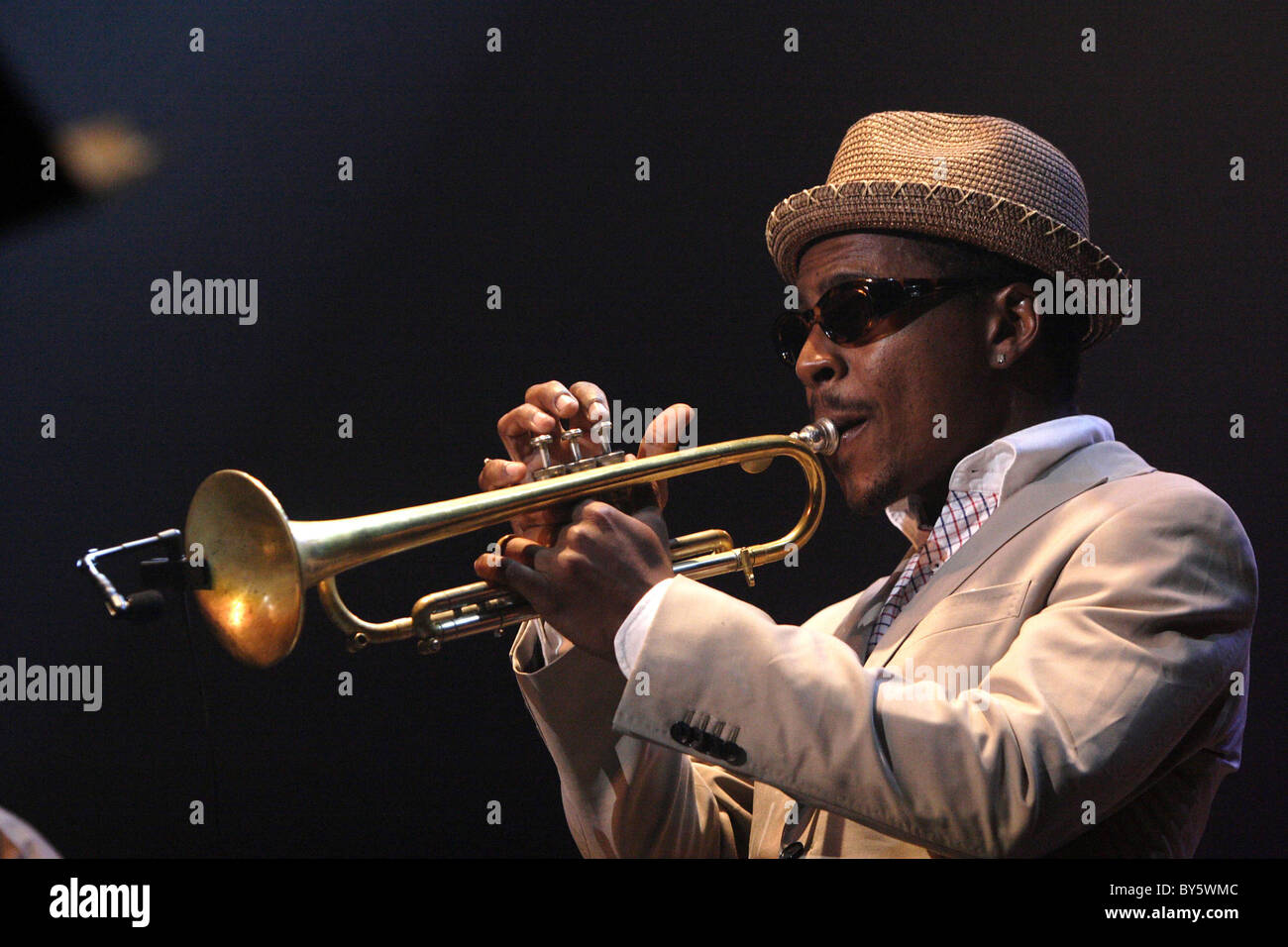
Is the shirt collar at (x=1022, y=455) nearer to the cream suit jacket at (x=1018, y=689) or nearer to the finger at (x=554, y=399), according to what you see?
the cream suit jacket at (x=1018, y=689)

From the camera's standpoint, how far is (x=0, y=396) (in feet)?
9.39

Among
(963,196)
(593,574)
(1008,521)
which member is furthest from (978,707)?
(963,196)

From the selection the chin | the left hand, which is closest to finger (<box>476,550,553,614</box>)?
the left hand

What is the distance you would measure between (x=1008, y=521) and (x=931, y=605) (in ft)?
0.67

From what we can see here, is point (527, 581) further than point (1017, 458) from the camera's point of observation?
No

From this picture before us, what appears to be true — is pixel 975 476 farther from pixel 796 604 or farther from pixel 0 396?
pixel 0 396

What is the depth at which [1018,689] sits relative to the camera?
1725mm

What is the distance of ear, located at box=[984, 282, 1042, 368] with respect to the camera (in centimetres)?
234

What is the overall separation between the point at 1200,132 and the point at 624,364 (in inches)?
64.0

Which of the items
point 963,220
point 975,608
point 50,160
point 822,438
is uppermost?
point 50,160

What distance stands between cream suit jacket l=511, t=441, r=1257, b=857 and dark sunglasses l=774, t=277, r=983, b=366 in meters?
0.43

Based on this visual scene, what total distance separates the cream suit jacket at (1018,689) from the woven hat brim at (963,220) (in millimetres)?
461

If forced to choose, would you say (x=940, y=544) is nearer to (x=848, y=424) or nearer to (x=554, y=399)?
(x=848, y=424)

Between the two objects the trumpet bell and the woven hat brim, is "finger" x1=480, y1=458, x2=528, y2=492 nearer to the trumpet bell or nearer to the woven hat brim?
the trumpet bell
